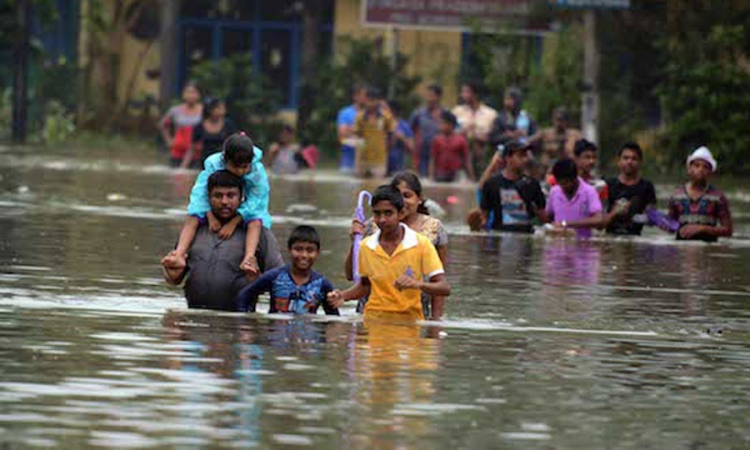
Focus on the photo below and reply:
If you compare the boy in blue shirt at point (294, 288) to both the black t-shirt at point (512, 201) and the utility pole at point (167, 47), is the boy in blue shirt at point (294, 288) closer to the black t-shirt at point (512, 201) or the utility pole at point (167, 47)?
the black t-shirt at point (512, 201)

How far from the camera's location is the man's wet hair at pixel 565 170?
20.8m

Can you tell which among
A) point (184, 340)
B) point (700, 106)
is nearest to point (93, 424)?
point (184, 340)

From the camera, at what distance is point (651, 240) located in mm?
23516

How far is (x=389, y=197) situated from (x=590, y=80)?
83.4 feet

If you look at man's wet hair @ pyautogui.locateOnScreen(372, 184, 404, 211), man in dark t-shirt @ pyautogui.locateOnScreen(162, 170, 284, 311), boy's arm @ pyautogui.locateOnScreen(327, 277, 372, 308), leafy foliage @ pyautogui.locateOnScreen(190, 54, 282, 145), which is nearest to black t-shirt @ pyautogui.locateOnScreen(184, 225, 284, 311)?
man in dark t-shirt @ pyautogui.locateOnScreen(162, 170, 284, 311)

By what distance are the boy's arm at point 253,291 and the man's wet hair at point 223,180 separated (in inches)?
23.5

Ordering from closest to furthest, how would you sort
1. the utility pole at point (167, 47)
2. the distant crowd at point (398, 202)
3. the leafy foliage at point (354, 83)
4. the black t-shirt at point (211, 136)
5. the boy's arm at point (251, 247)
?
1. the distant crowd at point (398, 202)
2. the boy's arm at point (251, 247)
3. the black t-shirt at point (211, 136)
4. the leafy foliage at point (354, 83)
5. the utility pole at point (167, 47)

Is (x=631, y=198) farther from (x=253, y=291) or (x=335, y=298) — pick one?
(x=335, y=298)

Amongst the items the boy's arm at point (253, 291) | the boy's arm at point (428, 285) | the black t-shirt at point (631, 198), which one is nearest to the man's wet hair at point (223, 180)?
the boy's arm at point (253, 291)

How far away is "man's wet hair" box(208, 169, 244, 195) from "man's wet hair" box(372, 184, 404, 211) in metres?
1.05

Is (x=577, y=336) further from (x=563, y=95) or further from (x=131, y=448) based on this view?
(x=563, y=95)

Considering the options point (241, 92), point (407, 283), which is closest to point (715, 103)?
point (241, 92)

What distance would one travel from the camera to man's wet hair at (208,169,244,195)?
13.7 meters

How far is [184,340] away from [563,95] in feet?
91.5
